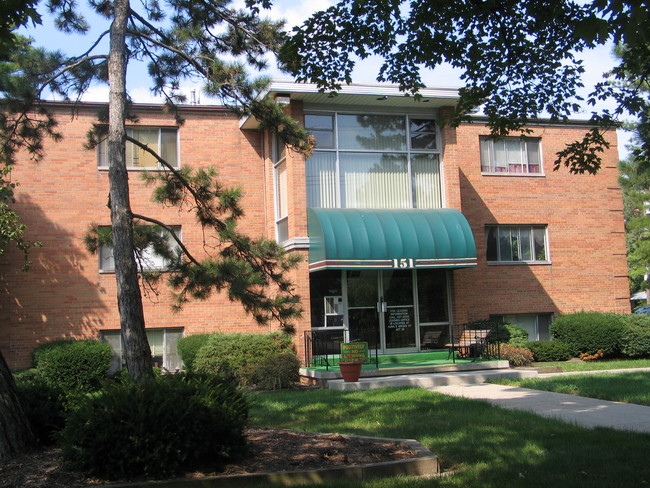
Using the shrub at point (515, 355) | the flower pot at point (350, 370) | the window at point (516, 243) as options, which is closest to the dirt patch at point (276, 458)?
the flower pot at point (350, 370)

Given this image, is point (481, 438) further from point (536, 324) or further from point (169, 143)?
point (536, 324)

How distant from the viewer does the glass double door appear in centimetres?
2002

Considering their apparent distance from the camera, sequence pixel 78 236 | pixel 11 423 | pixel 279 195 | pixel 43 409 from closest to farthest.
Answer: pixel 11 423, pixel 43 409, pixel 78 236, pixel 279 195

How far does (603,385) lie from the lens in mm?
13711

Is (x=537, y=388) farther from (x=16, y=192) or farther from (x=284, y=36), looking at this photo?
(x=16, y=192)

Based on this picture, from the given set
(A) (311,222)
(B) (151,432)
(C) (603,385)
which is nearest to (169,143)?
(A) (311,222)

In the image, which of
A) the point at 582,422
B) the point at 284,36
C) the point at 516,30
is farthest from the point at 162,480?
the point at 516,30

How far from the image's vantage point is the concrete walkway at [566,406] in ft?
31.8

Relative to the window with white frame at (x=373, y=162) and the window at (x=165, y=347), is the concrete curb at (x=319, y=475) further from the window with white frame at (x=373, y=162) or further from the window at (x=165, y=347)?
the window at (x=165, y=347)

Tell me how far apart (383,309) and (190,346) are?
5.58 meters

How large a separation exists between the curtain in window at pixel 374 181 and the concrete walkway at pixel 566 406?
7.07m

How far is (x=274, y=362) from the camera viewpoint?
16625mm

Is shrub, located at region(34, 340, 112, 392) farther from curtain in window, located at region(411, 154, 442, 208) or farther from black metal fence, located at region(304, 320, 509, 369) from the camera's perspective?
curtain in window, located at region(411, 154, 442, 208)

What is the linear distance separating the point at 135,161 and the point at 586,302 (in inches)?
620
